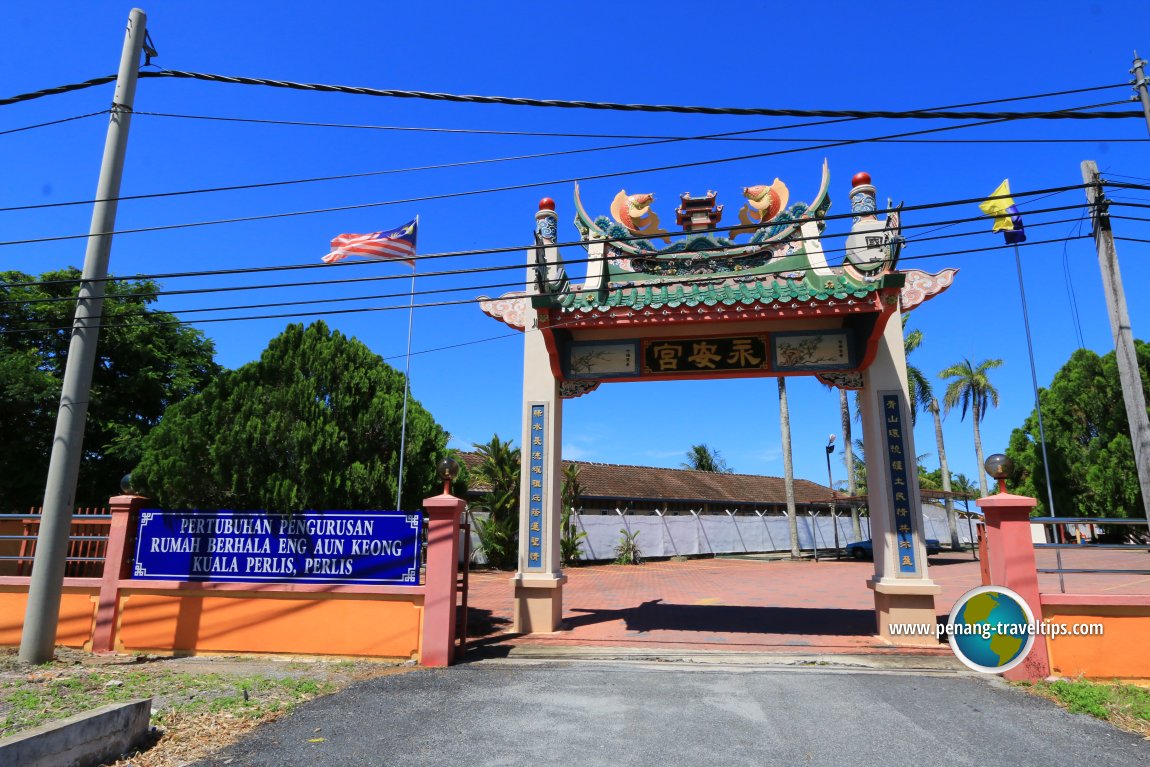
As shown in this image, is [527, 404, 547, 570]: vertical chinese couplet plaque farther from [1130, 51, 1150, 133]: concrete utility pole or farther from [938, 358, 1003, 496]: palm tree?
[938, 358, 1003, 496]: palm tree

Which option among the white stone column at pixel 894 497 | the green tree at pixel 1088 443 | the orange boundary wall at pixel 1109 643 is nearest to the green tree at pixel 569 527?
the white stone column at pixel 894 497

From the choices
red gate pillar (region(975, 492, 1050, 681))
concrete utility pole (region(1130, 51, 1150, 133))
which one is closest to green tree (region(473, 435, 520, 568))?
red gate pillar (region(975, 492, 1050, 681))

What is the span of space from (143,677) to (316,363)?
22.3 feet

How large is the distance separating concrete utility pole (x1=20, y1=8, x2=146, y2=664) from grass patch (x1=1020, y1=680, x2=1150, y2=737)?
38.1ft

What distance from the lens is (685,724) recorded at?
5.76 meters

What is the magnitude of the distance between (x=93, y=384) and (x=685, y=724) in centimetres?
2802

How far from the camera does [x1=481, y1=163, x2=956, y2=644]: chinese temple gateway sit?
30.6ft

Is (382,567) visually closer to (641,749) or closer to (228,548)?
(228,548)

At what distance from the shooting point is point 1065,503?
30.6m

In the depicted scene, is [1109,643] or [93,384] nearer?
[1109,643]

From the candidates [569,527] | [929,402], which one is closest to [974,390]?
[929,402]

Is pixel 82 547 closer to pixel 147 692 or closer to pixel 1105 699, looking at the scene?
pixel 147 692

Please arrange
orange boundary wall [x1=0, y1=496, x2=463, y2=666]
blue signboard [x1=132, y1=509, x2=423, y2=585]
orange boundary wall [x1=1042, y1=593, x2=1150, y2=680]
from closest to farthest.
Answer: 1. orange boundary wall [x1=1042, y1=593, x2=1150, y2=680]
2. orange boundary wall [x1=0, y1=496, x2=463, y2=666]
3. blue signboard [x1=132, y1=509, x2=423, y2=585]

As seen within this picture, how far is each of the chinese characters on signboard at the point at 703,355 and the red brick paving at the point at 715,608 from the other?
4114 mm
